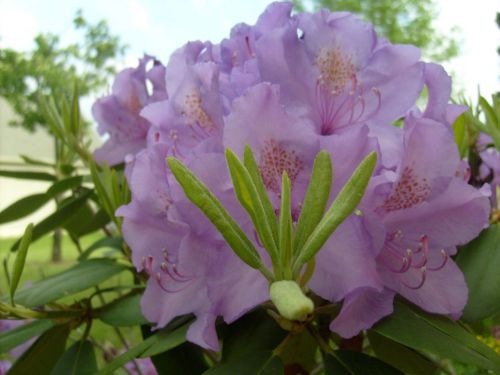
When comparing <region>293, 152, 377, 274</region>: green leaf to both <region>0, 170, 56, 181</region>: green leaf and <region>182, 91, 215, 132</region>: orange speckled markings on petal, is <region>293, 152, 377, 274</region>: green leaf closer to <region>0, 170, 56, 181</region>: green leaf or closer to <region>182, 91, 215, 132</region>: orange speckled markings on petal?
<region>182, 91, 215, 132</region>: orange speckled markings on petal

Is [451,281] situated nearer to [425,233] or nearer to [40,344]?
[425,233]

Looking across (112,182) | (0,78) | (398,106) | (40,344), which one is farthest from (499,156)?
(0,78)

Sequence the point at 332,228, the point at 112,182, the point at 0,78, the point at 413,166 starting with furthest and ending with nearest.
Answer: the point at 0,78 → the point at 112,182 → the point at 413,166 → the point at 332,228

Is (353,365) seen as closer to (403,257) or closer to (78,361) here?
(403,257)

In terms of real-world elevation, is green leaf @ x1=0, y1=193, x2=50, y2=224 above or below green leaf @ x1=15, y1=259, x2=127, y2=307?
above

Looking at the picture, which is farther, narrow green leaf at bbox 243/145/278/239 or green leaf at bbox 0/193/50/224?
green leaf at bbox 0/193/50/224

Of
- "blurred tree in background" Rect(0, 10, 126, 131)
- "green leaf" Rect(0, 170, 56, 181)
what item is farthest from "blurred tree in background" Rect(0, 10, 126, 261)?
"green leaf" Rect(0, 170, 56, 181)

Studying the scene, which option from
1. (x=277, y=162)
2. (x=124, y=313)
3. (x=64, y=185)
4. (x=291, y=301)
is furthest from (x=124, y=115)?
(x=291, y=301)
